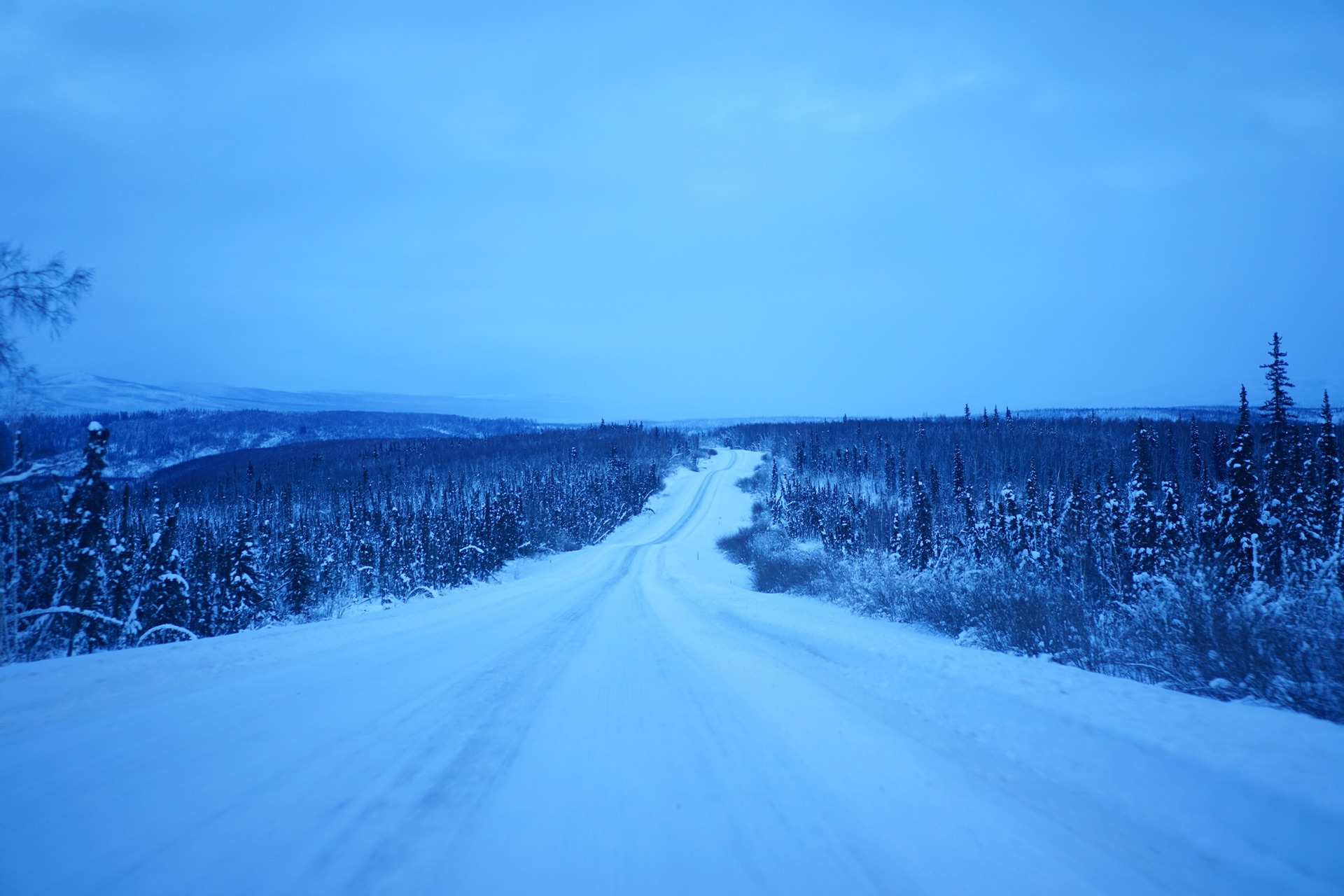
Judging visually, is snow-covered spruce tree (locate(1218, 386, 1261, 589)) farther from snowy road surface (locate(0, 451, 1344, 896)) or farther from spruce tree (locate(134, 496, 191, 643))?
spruce tree (locate(134, 496, 191, 643))

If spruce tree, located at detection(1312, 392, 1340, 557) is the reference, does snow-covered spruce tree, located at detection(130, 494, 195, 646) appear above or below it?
below

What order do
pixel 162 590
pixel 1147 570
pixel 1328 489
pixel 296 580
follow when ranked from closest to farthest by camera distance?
pixel 1147 570
pixel 1328 489
pixel 162 590
pixel 296 580

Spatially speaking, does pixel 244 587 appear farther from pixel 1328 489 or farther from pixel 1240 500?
pixel 1328 489

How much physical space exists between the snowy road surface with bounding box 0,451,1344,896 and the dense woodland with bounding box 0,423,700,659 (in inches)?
238

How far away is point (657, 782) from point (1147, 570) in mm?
26041

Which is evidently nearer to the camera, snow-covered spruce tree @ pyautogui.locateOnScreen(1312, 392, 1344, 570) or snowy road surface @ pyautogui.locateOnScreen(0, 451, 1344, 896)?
snowy road surface @ pyautogui.locateOnScreen(0, 451, 1344, 896)

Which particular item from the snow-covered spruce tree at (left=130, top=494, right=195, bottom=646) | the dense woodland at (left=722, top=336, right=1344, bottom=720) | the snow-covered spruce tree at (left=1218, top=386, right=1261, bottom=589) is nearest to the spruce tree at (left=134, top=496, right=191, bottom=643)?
the snow-covered spruce tree at (left=130, top=494, right=195, bottom=646)

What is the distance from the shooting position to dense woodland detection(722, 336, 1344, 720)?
5.67m

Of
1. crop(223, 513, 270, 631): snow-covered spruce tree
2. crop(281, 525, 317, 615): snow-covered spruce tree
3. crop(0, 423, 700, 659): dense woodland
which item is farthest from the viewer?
crop(281, 525, 317, 615): snow-covered spruce tree

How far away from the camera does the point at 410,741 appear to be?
4766 millimetres

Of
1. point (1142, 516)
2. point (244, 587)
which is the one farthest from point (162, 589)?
point (1142, 516)

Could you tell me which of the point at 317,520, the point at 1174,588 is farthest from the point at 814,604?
the point at 317,520

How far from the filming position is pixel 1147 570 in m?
22.9

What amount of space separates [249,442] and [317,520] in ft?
→ 474
